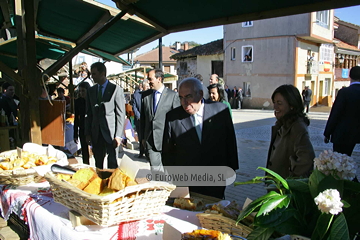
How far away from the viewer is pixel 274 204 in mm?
1309

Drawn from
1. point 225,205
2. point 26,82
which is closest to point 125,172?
point 225,205

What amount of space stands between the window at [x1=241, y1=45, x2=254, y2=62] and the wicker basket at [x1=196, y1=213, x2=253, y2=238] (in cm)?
2881

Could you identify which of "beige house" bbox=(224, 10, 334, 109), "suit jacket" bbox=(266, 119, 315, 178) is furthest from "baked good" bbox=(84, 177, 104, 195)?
"beige house" bbox=(224, 10, 334, 109)

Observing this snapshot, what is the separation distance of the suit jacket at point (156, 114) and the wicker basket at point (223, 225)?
2.78 meters

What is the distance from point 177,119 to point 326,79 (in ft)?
120

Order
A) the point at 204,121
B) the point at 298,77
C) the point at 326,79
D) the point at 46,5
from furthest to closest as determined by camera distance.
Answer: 1. the point at 326,79
2. the point at 298,77
3. the point at 46,5
4. the point at 204,121

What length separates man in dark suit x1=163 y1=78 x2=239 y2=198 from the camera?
2969mm

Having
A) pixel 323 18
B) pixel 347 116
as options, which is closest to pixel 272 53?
pixel 323 18

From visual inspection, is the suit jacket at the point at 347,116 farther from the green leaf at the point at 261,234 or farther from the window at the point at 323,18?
the window at the point at 323,18

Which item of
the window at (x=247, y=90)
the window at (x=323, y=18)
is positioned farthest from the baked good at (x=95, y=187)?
the window at (x=323, y=18)

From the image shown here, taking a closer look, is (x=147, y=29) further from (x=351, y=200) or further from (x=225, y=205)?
(x=351, y=200)

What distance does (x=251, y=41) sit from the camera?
2912 cm

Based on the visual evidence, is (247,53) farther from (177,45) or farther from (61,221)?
(61,221)

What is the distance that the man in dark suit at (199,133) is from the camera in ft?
→ 9.74
